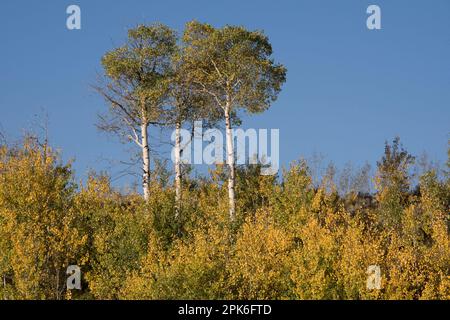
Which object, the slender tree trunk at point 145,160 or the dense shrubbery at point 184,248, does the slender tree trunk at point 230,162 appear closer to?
the dense shrubbery at point 184,248

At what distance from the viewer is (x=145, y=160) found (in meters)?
43.4

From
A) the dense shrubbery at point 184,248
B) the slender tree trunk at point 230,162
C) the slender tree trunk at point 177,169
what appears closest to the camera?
the dense shrubbery at point 184,248

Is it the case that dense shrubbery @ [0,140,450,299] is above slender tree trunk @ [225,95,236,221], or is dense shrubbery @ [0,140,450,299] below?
below

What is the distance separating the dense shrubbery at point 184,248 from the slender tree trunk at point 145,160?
91 cm

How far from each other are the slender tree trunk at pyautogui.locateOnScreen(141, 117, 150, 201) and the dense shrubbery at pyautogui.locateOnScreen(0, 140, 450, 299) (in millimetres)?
907

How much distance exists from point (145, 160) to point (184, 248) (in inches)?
492

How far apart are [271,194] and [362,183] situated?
21.2 meters

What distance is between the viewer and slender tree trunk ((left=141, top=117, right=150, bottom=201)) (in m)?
42.2

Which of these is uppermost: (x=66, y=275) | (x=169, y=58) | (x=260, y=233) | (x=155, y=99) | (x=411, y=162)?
(x=169, y=58)

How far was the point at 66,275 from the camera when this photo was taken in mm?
35156

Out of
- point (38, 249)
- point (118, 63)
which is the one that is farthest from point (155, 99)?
point (38, 249)

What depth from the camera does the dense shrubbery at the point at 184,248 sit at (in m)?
29.6

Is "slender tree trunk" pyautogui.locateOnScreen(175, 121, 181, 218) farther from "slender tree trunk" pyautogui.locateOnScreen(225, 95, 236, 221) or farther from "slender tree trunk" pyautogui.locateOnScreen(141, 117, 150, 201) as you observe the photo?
"slender tree trunk" pyautogui.locateOnScreen(225, 95, 236, 221)
